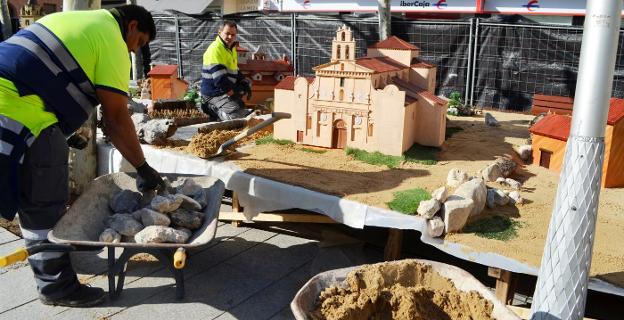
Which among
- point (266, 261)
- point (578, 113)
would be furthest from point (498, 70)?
point (578, 113)

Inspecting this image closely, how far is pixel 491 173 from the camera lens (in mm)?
4453

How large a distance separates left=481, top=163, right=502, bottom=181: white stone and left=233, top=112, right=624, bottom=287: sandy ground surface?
0.09 meters

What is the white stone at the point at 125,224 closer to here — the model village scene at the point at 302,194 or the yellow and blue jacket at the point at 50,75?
the model village scene at the point at 302,194

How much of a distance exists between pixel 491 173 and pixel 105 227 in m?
3.06

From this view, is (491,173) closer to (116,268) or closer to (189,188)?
(189,188)

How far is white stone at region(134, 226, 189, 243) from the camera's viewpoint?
127 inches

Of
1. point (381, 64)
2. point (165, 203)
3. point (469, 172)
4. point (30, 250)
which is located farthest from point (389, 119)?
point (30, 250)

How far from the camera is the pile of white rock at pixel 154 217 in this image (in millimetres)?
3252

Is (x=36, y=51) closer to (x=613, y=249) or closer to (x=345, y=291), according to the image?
(x=345, y=291)

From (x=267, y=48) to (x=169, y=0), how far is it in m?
12.9

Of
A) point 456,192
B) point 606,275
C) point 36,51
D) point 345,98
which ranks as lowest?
point 606,275

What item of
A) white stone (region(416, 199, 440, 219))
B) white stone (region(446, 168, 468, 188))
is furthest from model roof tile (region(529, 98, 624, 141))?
white stone (region(416, 199, 440, 219))

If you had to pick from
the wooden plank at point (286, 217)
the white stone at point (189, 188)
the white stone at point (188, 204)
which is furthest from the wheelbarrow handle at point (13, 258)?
the wooden plank at point (286, 217)

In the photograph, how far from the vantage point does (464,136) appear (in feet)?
20.1
